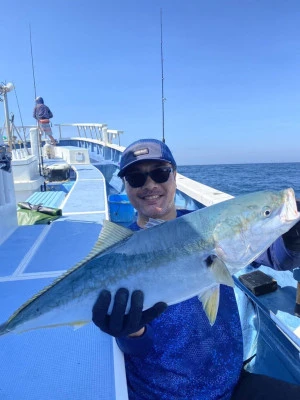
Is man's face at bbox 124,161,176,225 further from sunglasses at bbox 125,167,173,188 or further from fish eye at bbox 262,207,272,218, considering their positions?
fish eye at bbox 262,207,272,218

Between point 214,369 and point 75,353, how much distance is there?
0.87 metres

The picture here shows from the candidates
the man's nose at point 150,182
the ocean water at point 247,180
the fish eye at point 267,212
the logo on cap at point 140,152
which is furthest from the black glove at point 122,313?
the ocean water at point 247,180

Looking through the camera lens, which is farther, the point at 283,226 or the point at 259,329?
the point at 259,329

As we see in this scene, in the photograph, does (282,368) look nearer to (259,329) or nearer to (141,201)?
(259,329)

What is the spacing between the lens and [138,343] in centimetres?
156

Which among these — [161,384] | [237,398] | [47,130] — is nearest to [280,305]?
[237,398]

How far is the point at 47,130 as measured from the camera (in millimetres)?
15117

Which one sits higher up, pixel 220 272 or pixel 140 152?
pixel 140 152

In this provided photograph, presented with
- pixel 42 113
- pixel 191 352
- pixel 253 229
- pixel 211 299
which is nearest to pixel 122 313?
pixel 211 299

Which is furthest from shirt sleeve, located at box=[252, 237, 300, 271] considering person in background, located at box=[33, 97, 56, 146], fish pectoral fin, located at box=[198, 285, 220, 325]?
person in background, located at box=[33, 97, 56, 146]

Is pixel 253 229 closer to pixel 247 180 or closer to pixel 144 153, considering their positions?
pixel 144 153

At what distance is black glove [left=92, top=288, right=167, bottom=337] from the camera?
140 centimetres

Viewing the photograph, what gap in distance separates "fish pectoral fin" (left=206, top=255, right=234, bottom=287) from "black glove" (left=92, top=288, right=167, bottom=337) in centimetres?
31

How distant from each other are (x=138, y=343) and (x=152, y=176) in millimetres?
1203
